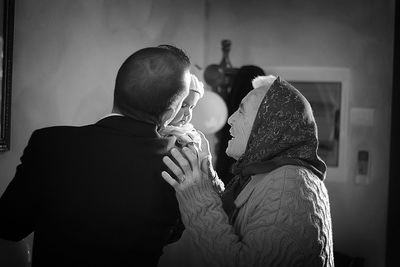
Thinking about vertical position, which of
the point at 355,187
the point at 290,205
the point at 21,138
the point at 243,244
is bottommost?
the point at 355,187

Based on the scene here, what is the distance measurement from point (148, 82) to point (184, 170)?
302 millimetres

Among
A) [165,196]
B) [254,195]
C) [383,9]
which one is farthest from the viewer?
[383,9]

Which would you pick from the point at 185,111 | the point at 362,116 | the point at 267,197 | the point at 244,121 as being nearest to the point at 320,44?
the point at 362,116

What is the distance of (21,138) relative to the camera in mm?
1924

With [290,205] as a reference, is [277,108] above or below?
above

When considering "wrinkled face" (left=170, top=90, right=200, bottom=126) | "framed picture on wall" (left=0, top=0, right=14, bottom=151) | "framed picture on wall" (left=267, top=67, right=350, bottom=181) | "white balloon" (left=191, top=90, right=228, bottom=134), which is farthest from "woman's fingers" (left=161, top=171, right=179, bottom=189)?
"framed picture on wall" (left=267, top=67, right=350, bottom=181)

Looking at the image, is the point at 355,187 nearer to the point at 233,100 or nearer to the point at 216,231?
the point at 233,100

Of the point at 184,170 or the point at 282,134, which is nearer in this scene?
the point at 184,170

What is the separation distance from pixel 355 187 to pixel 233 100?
127 centimetres

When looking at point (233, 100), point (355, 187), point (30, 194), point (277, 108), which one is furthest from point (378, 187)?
point (30, 194)

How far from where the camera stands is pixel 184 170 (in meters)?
1.38

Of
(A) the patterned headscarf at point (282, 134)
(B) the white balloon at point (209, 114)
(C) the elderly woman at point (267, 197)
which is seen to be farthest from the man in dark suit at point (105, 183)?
(B) the white balloon at point (209, 114)

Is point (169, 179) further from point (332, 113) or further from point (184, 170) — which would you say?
point (332, 113)

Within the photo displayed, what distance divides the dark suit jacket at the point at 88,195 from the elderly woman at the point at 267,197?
0.11 m
